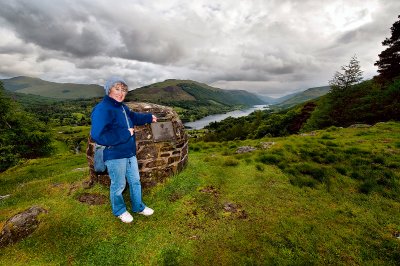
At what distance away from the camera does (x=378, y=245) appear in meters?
4.81

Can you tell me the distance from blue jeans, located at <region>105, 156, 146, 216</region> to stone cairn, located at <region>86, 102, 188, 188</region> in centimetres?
130

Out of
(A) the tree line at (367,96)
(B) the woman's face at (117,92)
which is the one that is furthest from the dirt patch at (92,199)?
(A) the tree line at (367,96)

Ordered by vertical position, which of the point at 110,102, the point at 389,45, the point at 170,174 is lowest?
the point at 170,174

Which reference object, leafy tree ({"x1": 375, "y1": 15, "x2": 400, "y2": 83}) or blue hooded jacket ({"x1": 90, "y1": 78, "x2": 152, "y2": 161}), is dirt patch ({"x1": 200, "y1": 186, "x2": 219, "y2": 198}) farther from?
leafy tree ({"x1": 375, "y1": 15, "x2": 400, "y2": 83})

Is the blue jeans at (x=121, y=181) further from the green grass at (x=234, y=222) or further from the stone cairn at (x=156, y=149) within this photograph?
the stone cairn at (x=156, y=149)

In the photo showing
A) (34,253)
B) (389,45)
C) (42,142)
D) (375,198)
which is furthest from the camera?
(42,142)

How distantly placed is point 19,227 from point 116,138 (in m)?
3.47

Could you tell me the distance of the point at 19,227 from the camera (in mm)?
5340

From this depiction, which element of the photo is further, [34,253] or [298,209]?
[298,209]

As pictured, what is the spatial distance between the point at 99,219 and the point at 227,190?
4221 millimetres

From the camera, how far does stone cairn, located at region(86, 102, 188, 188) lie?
7.14 metres

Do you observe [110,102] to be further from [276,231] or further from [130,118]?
[276,231]

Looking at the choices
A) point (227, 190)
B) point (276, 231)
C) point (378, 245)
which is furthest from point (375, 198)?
point (227, 190)

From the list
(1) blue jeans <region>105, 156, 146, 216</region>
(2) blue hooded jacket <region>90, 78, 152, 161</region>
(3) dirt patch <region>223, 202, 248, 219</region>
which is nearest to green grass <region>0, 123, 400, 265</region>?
(3) dirt patch <region>223, 202, 248, 219</region>
